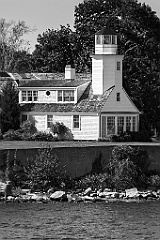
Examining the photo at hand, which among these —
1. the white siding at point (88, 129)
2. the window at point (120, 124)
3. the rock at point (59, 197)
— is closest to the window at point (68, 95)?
the white siding at point (88, 129)

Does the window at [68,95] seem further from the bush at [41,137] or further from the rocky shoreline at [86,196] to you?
the rocky shoreline at [86,196]

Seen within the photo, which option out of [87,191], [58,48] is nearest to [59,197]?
[87,191]

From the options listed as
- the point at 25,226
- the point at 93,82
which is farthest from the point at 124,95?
the point at 25,226

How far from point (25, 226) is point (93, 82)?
26.1 m

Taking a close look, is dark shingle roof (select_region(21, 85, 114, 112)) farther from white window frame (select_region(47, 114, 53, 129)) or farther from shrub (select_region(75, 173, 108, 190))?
shrub (select_region(75, 173, 108, 190))

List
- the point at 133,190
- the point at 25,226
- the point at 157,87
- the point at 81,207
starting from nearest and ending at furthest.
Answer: the point at 25,226, the point at 81,207, the point at 133,190, the point at 157,87

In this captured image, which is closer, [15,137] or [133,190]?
[133,190]

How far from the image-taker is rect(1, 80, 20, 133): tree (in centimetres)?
6362

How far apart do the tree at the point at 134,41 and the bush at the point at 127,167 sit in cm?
1437

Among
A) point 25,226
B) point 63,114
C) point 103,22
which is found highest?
point 103,22

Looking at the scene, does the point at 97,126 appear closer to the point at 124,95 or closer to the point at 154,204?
the point at 124,95

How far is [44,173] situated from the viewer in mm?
49875

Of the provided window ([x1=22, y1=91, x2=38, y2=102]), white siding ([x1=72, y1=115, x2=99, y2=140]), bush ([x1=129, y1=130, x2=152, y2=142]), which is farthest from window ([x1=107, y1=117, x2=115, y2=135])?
window ([x1=22, y1=91, x2=38, y2=102])

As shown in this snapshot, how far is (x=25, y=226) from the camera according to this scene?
3984cm
